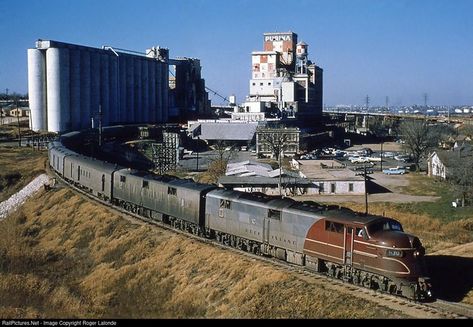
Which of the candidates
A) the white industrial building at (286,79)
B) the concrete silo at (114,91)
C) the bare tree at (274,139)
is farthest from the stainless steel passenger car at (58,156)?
the white industrial building at (286,79)

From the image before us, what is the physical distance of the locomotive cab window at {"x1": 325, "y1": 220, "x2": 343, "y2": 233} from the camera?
23837 millimetres

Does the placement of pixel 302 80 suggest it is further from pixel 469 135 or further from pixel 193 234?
pixel 193 234

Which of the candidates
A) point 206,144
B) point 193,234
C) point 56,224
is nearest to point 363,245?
point 193,234

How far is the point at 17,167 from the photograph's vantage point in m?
69.1

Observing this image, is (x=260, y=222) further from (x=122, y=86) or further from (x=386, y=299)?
(x=122, y=86)

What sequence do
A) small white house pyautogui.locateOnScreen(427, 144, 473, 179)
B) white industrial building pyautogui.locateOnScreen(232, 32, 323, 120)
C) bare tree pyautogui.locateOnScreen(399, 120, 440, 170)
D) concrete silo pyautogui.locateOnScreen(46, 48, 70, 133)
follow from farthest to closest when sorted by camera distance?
1. white industrial building pyautogui.locateOnScreen(232, 32, 323, 120)
2. concrete silo pyautogui.locateOnScreen(46, 48, 70, 133)
3. bare tree pyautogui.locateOnScreen(399, 120, 440, 170)
4. small white house pyautogui.locateOnScreen(427, 144, 473, 179)

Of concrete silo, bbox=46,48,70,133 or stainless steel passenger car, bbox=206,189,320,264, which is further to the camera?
concrete silo, bbox=46,48,70,133

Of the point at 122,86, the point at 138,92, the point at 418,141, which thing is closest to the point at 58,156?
the point at 418,141

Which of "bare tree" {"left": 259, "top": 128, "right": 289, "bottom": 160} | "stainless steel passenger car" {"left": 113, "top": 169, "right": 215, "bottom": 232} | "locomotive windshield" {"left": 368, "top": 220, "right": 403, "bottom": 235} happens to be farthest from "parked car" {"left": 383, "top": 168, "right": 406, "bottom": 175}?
"locomotive windshield" {"left": 368, "top": 220, "right": 403, "bottom": 235}

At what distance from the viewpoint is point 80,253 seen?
3666 centimetres

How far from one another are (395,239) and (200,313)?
9.04 metres

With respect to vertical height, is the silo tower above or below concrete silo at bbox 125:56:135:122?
above

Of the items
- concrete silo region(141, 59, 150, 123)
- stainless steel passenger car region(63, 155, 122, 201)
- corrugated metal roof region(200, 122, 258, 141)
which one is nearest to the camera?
stainless steel passenger car region(63, 155, 122, 201)

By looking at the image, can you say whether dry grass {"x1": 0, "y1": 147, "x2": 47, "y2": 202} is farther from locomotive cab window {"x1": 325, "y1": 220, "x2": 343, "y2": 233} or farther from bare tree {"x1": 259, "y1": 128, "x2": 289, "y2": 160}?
locomotive cab window {"x1": 325, "y1": 220, "x2": 343, "y2": 233}
